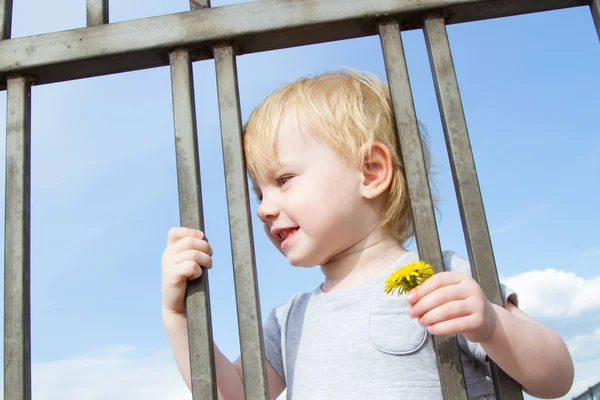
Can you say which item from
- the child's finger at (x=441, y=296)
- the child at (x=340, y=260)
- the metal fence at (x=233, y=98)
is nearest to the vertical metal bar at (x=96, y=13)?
the metal fence at (x=233, y=98)

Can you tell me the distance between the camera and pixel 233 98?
134 cm

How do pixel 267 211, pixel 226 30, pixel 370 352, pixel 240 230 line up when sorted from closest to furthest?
pixel 240 230, pixel 226 30, pixel 370 352, pixel 267 211

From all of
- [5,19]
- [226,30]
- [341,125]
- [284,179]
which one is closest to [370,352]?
[284,179]

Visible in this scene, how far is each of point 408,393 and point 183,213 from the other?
620mm

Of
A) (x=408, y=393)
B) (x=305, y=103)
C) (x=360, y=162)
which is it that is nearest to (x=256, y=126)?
(x=305, y=103)

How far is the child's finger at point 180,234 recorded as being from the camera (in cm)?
130

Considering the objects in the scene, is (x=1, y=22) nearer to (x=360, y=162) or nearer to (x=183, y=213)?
(x=183, y=213)

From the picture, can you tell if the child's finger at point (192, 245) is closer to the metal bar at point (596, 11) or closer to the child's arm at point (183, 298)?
the child's arm at point (183, 298)

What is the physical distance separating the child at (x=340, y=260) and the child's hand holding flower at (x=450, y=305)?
13 cm

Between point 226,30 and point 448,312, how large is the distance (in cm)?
72

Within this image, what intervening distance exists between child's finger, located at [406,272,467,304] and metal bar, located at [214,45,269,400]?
289 mm

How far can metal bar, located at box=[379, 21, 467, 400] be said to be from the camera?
119 cm

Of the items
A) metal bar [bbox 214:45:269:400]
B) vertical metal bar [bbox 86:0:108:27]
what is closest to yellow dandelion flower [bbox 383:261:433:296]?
metal bar [bbox 214:45:269:400]

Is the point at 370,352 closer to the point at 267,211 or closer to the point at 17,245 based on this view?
the point at 267,211
